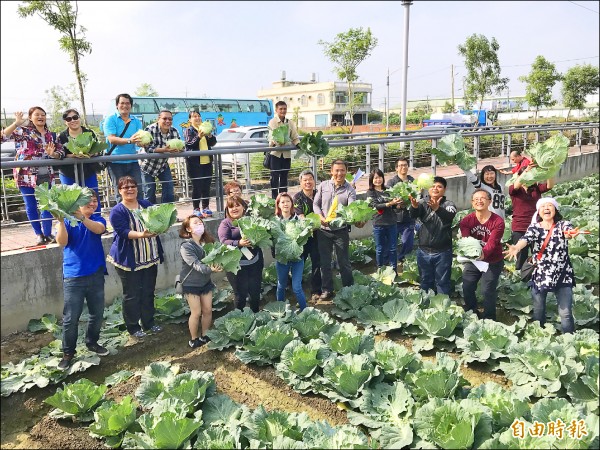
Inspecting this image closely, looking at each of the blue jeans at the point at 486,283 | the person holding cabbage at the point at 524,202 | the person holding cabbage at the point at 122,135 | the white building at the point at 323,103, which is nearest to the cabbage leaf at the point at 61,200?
the person holding cabbage at the point at 122,135

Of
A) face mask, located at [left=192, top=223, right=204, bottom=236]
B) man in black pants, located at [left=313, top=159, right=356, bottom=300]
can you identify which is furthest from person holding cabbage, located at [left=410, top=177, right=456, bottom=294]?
face mask, located at [left=192, top=223, right=204, bottom=236]

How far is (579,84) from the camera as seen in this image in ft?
99.5

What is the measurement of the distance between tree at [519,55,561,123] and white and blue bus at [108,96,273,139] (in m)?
15.9

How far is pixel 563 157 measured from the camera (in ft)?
19.8

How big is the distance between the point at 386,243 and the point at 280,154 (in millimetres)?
2199

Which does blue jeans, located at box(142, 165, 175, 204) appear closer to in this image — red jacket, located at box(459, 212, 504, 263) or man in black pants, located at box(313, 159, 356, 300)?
man in black pants, located at box(313, 159, 356, 300)

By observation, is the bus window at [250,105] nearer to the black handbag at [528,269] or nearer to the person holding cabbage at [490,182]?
the person holding cabbage at [490,182]

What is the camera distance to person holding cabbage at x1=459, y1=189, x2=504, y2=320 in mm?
5359

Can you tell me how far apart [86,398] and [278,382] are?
1.64 m

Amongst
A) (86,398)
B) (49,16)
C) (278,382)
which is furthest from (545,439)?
(49,16)

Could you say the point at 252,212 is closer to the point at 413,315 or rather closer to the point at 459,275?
the point at 413,315

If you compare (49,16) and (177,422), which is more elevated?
(49,16)

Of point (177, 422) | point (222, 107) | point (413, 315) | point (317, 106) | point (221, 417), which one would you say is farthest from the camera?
point (317, 106)

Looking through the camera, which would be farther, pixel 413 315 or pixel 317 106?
pixel 317 106
